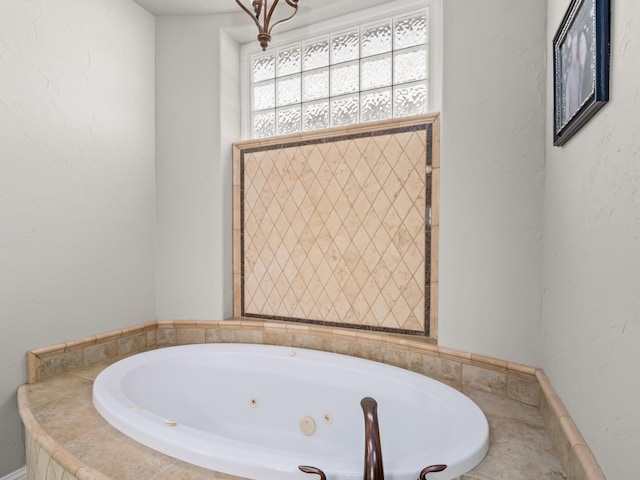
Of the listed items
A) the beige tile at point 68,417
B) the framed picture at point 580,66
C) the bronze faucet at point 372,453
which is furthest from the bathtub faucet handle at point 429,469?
the beige tile at point 68,417

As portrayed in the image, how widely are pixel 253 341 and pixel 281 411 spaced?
491 millimetres

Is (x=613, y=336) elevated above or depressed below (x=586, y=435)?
above

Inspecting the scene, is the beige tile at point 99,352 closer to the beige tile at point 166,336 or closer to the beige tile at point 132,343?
the beige tile at point 132,343

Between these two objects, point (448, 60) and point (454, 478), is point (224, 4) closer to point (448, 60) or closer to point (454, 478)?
point (448, 60)

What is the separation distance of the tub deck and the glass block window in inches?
60.9

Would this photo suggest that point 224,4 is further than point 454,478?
Yes

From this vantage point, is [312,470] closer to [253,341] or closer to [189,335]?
[253,341]

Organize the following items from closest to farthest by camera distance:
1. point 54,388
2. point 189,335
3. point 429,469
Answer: point 429,469 → point 54,388 → point 189,335

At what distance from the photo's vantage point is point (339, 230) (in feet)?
6.66

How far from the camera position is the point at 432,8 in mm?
1920

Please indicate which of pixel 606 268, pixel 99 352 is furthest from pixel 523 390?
pixel 99 352

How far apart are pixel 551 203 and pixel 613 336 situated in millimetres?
685

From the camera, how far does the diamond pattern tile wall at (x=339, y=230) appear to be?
1853 millimetres

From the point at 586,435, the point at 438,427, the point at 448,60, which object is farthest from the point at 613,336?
the point at 448,60
